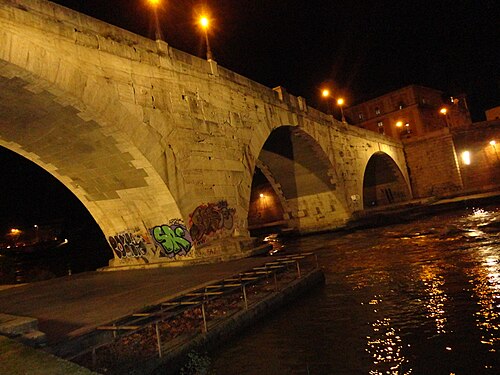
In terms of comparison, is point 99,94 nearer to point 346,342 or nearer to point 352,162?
point 346,342

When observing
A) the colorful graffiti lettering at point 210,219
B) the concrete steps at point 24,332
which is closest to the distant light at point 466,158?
the colorful graffiti lettering at point 210,219

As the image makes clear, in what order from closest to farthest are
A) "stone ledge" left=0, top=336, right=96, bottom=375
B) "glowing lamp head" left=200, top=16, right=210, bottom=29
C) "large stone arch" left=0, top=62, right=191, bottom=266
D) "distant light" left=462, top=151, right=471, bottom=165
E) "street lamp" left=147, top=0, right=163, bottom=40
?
"stone ledge" left=0, top=336, right=96, bottom=375 → "large stone arch" left=0, top=62, right=191, bottom=266 → "street lamp" left=147, top=0, right=163, bottom=40 → "glowing lamp head" left=200, top=16, right=210, bottom=29 → "distant light" left=462, top=151, right=471, bottom=165

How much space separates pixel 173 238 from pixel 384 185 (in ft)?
122

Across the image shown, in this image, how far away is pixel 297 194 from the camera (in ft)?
94.7

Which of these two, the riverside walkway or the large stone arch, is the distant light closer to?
the riverside walkway

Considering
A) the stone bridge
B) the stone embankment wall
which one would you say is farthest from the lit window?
the stone bridge

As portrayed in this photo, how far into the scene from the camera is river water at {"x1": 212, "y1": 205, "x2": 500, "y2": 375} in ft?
15.4

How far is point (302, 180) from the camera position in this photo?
27625mm

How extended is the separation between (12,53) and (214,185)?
23.9 ft

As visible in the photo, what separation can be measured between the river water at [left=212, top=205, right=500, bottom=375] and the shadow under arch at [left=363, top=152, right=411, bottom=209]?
32.8m

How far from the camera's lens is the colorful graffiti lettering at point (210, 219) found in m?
12.6

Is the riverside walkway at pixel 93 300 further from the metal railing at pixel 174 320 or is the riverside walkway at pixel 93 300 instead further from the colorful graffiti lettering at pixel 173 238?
the colorful graffiti lettering at pixel 173 238

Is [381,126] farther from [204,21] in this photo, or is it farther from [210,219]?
[210,219]

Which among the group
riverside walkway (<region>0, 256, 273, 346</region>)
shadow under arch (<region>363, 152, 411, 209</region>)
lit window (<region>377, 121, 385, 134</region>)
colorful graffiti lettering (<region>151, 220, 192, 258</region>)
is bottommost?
riverside walkway (<region>0, 256, 273, 346</region>)
